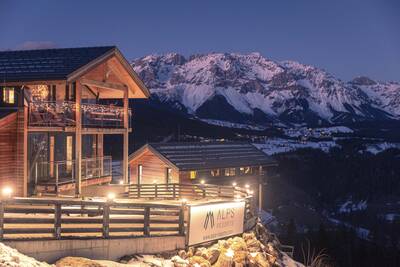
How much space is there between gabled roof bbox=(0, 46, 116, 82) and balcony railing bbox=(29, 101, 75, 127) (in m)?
1.21

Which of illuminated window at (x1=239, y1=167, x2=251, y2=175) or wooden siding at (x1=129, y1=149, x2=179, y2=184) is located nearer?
wooden siding at (x1=129, y1=149, x2=179, y2=184)

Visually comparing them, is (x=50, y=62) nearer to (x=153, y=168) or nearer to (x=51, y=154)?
(x=51, y=154)

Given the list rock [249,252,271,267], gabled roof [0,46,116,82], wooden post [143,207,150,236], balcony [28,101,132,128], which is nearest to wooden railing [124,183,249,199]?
balcony [28,101,132,128]

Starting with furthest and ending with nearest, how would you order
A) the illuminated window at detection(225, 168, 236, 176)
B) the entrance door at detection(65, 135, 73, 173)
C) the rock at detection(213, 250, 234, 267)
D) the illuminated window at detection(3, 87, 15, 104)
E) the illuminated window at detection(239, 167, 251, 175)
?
the illuminated window at detection(239, 167, 251, 175) < the illuminated window at detection(225, 168, 236, 176) < the entrance door at detection(65, 135, 73, 173) < the illuminated window at detection(3, 87, 15, 104) < the rock at detection(213, 250, 234, 267)

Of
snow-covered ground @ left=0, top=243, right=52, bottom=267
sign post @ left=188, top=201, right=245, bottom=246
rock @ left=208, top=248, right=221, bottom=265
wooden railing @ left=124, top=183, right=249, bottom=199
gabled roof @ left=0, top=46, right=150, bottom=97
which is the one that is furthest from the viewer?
wooden railing @ left=124, top=183, right=249, bottom=199

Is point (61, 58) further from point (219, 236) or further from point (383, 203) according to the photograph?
point (383, 203)

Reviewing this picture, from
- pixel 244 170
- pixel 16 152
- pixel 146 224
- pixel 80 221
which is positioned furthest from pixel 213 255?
pixel 244 170

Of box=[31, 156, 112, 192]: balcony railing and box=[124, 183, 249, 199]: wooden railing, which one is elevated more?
box=[31, 156, 112, 192]: balcony railing

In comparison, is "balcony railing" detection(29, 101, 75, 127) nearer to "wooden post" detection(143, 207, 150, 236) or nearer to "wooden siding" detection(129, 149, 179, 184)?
"wooden post" detection(143, 207, 150, 236)

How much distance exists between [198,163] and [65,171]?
1759cm

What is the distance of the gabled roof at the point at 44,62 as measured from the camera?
21.6m

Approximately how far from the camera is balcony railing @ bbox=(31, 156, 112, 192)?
74.6 ft

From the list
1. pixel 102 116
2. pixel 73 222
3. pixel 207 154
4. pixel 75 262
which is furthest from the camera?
pixel 207 154

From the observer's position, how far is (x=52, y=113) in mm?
22281
